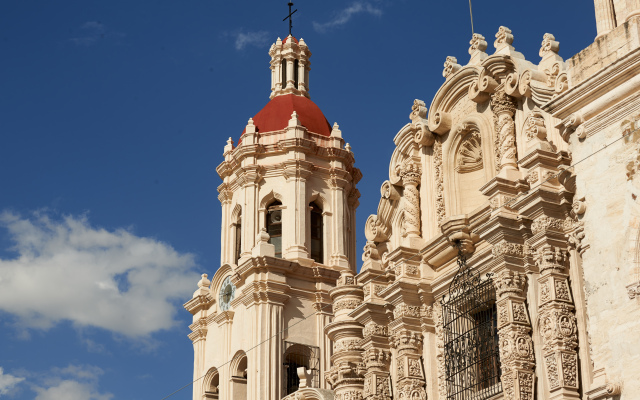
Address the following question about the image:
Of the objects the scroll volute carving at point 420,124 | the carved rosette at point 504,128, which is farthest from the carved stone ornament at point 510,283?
the scroll volute carving at point 420,124

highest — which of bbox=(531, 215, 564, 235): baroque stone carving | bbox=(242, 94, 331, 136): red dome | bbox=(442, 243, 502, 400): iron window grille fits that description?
bbox=(242, 94, 331, 136): red dome

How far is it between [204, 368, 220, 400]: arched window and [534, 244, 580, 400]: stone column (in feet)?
47.9

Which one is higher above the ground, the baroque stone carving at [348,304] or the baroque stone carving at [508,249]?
the baroque stone carving at [348,304]

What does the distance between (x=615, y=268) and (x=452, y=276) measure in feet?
23.3

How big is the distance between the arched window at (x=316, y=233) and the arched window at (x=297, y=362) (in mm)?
3175

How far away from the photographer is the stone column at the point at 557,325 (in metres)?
18.9

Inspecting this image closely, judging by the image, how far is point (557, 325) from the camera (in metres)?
19.3

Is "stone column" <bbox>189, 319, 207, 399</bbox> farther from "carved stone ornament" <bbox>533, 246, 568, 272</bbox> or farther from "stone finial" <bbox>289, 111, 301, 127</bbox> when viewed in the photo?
"carved stone ornament" <bbox>533, 246, 568, 272</bbox>

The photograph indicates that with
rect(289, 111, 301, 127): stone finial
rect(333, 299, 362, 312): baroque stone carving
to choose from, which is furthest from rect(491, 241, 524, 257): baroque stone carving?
rect(289, 111, 301, 127): stone finial

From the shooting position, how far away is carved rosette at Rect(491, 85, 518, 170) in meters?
22.7

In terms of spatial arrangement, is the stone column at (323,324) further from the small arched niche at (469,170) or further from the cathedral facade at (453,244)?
the small arched niche at (469,170)

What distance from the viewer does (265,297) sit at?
30875mm

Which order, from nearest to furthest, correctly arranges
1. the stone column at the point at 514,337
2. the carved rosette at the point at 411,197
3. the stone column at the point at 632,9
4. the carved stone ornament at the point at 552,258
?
the stone column at the point at 632,9
the stone column at the point at 514,337
the carved stone ornament at the point at 552,258
the carved rosette at the point at 411,197

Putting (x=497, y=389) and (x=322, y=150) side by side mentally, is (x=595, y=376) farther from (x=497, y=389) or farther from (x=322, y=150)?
(x=322, y=150)
